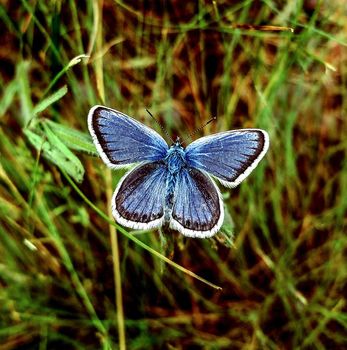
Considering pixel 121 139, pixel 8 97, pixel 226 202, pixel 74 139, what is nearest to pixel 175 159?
pixel 121 139

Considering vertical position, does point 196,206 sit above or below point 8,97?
below

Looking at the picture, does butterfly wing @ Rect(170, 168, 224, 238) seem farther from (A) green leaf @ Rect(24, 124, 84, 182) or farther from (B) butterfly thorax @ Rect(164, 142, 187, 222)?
(A) green leaf @ Rect(24, 124, 84, 182)

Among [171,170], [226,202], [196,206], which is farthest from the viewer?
[226,202]

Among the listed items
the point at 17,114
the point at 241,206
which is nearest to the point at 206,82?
the point at 241,206

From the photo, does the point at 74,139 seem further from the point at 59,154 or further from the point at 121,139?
the point at 121,139

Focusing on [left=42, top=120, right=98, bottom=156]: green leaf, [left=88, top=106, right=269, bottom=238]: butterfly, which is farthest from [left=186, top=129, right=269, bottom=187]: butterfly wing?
[left=42, top=120, right=98, bottom=156]: green leaf

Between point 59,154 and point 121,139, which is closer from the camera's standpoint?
point 121,139

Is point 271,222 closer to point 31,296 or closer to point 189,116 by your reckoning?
point 189,116
